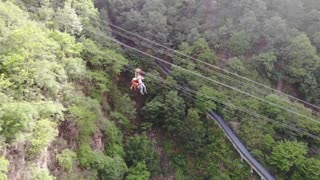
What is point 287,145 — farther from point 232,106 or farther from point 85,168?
point 85,168

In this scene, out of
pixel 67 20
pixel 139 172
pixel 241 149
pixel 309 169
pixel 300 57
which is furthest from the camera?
pixel 300 57

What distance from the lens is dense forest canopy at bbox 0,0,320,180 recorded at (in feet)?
57.7

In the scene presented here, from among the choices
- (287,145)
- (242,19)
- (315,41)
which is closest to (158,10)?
(242,19)

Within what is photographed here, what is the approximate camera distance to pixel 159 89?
32.2 meters

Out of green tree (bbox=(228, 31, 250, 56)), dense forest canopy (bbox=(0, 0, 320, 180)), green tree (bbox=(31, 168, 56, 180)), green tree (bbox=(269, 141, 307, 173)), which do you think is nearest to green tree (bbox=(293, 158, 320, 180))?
dense forest canopy (bbox=(0, 0, 320, 180))

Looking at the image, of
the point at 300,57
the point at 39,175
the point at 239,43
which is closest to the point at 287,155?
the point at 300,57

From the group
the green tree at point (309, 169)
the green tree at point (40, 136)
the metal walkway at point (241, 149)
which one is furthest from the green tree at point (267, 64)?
the green tree at point (40, 136)

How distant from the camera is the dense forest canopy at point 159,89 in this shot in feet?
57.7

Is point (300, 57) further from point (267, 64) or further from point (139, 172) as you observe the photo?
point (139, 172)

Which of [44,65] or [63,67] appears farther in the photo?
[63,67]

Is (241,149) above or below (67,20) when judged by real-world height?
below

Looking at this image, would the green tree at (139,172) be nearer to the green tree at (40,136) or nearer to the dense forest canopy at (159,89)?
the dense forest canopy at (159,89)

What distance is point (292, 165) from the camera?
90.3ft

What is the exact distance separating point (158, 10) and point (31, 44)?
23015 millimetres
